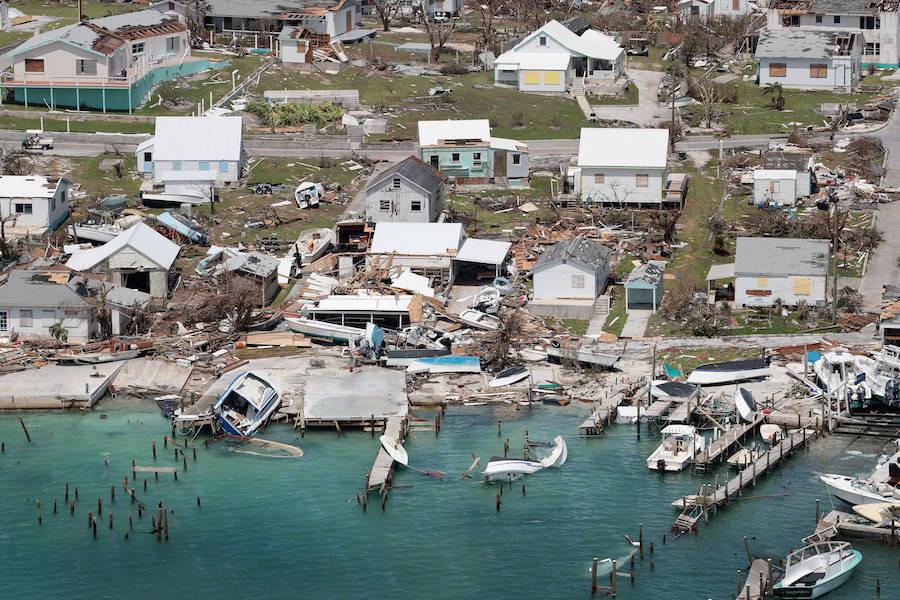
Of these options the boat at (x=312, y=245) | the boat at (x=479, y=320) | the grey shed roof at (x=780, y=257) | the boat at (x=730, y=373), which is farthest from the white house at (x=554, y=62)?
the boat at (x=730, y=373)

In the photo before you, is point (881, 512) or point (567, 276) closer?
point (881, 512)

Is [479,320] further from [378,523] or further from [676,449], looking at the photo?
[378,523]

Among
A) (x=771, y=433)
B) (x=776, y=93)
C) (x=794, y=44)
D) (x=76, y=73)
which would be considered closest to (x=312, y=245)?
(x=771, y=433)

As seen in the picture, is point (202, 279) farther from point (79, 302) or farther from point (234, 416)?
point (234, 416)

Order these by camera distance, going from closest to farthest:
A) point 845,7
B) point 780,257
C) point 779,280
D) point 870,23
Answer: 1. point 779,280
2. point 780,257
3. point 870,23
4. point 845,7

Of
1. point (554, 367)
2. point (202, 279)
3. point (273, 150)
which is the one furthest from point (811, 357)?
point (273, 150)

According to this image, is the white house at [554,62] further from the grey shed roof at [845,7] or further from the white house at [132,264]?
the white house at [132,264]
